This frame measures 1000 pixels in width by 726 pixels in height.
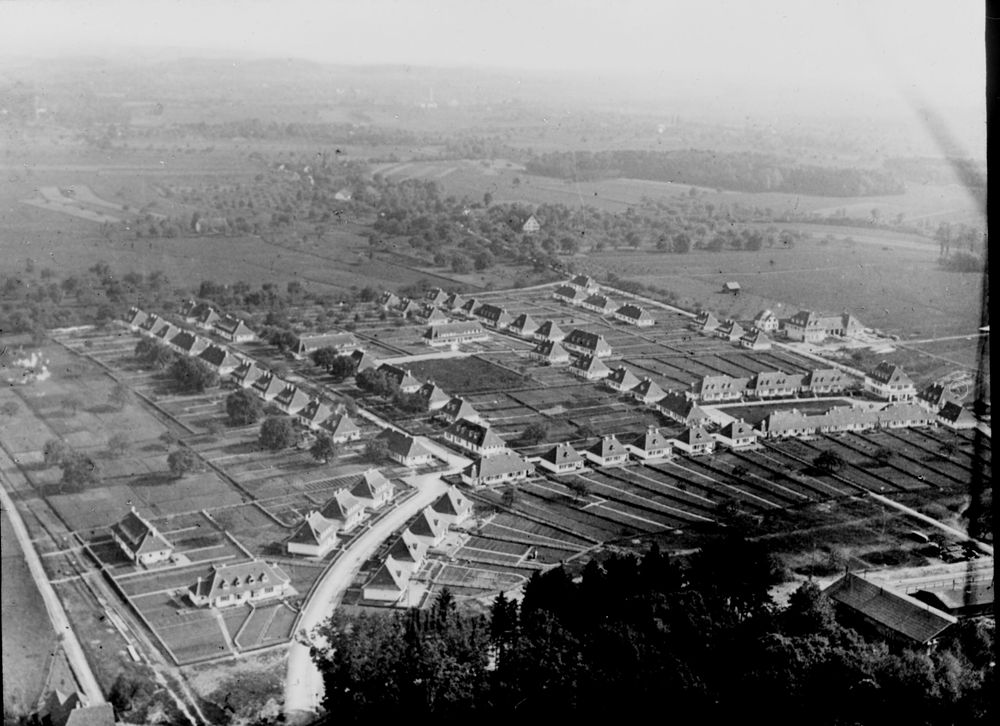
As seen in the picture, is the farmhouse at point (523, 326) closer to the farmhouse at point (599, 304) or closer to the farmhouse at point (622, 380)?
the farmhouse at point (599, 304)

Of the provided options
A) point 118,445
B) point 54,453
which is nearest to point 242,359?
point 118,445

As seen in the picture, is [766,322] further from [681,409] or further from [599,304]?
[681,409]

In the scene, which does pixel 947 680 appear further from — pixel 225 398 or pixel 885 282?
pixel 885 282

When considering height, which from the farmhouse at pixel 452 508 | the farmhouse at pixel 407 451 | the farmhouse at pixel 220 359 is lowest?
the farmhouse at pixel 452 508

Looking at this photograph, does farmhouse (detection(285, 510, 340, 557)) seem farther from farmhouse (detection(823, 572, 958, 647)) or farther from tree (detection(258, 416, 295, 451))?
farmhouse (detection(823, 572, 958, 647))

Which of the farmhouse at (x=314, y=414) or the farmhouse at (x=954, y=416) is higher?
the farmhouse at (x=954, y=416)

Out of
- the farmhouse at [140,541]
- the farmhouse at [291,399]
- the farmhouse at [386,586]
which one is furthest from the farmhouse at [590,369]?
the farmhouse at [140,541]
